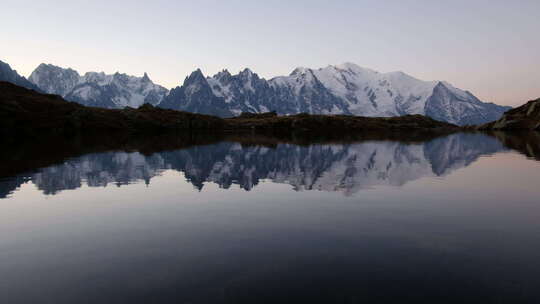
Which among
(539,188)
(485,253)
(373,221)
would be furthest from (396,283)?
(539,188)

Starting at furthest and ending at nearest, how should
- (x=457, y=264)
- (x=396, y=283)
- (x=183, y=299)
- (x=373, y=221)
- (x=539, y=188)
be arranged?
1. (x=539, y=188)
2. (x=373, y=221)
3. (x=457, y=264)
4. (x=396, y=283)
5. (x=183, y=299)

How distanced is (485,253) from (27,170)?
65.3 meters

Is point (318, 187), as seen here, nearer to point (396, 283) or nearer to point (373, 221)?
point (373, 221)

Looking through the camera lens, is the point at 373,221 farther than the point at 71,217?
No

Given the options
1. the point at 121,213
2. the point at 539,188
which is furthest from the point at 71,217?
the point at 539,188

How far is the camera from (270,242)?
23594 mm

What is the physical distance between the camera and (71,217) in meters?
31.2

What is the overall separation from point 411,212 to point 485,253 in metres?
11.0

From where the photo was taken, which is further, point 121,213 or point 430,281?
point 121,213

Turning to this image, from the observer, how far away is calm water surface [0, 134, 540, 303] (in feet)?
54.3

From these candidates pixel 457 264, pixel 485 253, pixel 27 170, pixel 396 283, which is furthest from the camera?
pixel 27 170

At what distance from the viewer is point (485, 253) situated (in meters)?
21.3

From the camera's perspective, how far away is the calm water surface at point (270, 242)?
54.3 feet

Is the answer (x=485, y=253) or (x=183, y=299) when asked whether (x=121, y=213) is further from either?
(x=485, y=253)
